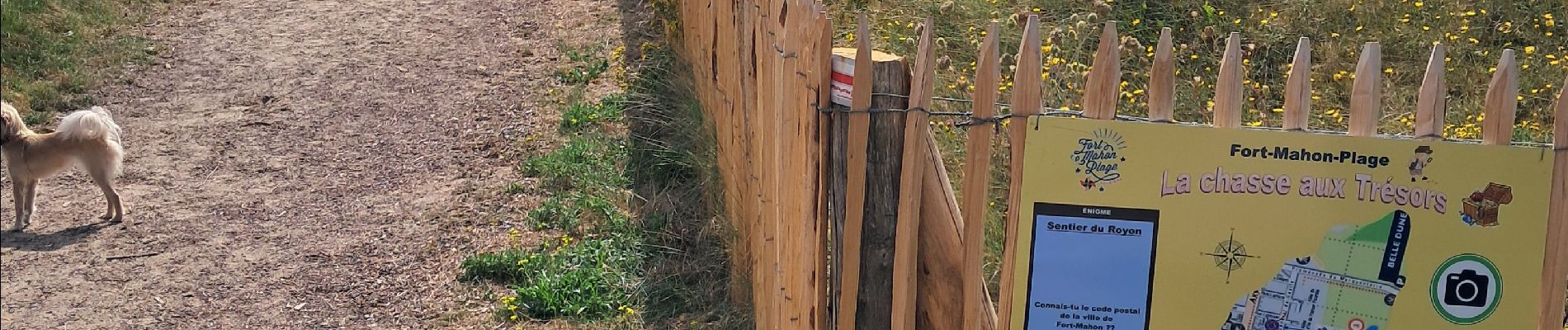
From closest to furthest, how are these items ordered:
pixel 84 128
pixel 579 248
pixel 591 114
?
pixel 579 248
pixel 84 128
pixel 591 114

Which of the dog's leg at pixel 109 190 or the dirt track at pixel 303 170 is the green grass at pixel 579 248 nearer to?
the dirt track at pixel 303 170

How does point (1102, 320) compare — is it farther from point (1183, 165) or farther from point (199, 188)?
point (199, 188)

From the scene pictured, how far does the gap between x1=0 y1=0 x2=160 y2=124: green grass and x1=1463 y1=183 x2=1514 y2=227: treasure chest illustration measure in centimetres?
754

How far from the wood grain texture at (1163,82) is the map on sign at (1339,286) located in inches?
16.8

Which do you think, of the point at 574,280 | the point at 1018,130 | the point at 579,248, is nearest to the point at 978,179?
the point at 1018,130

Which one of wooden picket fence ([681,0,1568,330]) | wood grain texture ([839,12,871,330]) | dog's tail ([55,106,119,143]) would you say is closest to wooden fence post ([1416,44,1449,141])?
wooden picket fence ([681,0,1568,330])

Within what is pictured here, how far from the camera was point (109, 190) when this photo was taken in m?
6.02

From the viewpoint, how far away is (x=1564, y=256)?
2.52 m

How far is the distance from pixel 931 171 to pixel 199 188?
5104mm

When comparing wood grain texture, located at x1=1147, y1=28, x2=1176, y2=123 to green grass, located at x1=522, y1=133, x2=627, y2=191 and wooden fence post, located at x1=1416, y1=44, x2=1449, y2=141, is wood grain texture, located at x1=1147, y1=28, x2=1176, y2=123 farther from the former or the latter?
green grass, located at x1=522, y1=133, x2=627, y2=191

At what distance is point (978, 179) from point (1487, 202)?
99 centimetres

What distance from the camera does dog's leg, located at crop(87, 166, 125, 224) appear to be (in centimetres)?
595

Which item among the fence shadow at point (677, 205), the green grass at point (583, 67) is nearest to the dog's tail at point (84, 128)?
the fence shadow at point (677, 205)

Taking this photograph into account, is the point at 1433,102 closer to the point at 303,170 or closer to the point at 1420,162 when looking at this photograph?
the point at 1420,162
